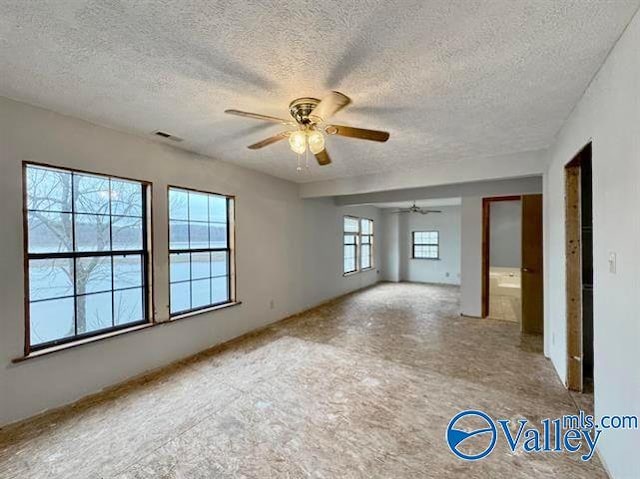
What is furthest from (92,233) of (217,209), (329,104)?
(329,104)

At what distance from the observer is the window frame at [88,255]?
7.61 ft

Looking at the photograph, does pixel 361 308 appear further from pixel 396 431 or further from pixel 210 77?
pixel 210 77

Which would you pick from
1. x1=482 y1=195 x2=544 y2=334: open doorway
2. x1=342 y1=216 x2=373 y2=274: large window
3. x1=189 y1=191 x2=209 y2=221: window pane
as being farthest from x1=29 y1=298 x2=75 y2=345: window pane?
x1=482 y1=195 x2=544 y2=334: open doorway

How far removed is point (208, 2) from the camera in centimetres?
128

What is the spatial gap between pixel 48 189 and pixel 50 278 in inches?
30.3

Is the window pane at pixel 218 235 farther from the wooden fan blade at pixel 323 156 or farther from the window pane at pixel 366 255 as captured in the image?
the window pane at pixel 366 255

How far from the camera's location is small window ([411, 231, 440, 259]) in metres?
9.07

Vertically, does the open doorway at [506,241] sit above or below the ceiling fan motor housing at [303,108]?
below

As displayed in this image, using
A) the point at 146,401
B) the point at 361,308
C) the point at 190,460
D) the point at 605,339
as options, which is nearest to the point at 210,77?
the point at 190,460

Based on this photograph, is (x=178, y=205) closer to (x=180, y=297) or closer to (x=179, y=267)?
(x=179, y=267)

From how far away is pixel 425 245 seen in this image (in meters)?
9.26

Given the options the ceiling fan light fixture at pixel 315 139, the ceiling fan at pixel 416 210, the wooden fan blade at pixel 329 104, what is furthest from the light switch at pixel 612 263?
the ceiling fan at pixel 416 210
